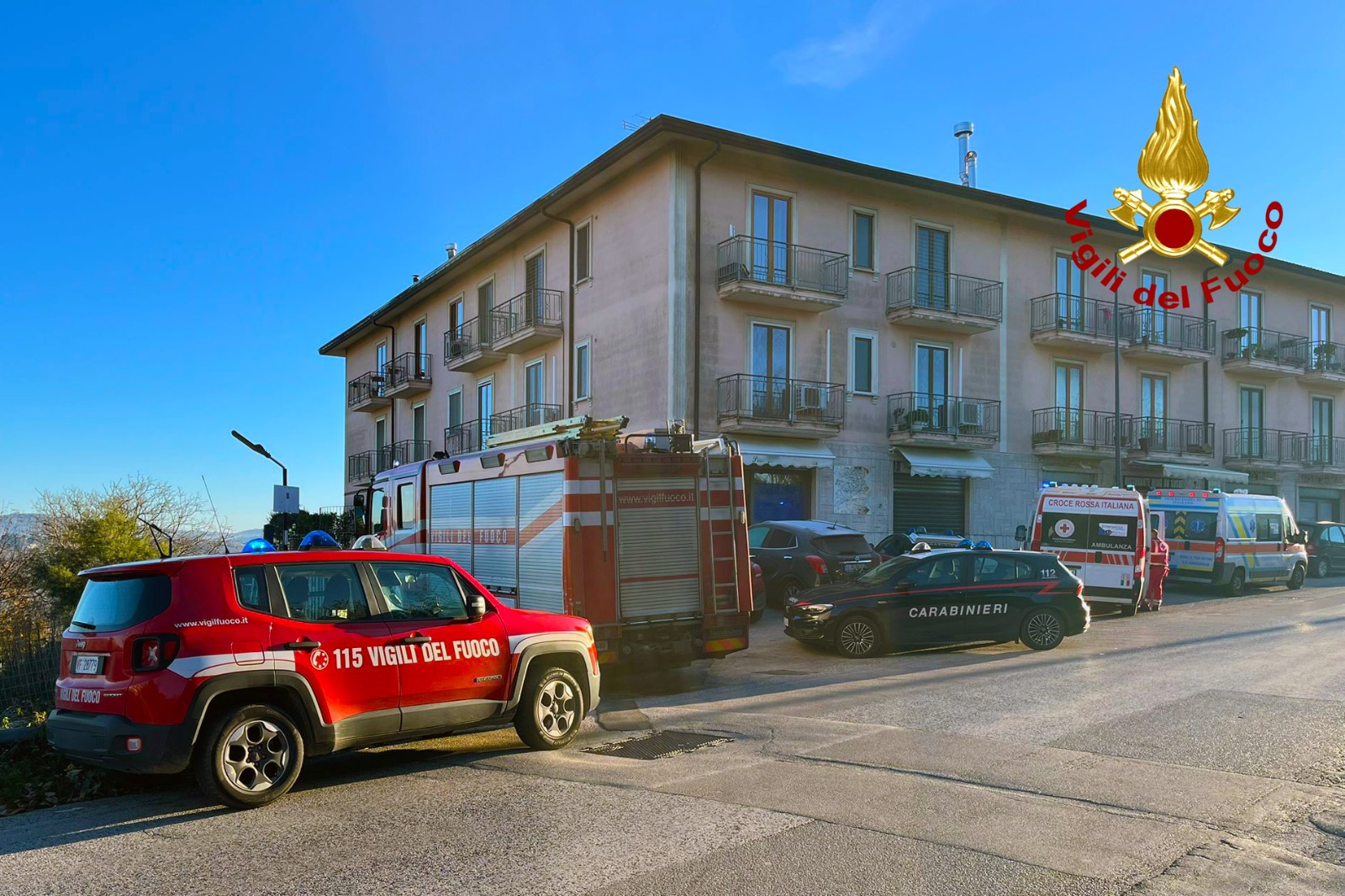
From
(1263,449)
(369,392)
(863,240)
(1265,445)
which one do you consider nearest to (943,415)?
(863,240)

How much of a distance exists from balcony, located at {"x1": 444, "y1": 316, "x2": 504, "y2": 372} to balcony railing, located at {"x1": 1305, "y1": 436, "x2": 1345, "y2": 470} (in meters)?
29.5

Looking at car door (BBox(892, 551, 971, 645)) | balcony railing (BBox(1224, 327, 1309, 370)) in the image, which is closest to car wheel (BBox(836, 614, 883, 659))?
car door (BBox(892, 551, 971, 645))

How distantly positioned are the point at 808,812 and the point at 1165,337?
30.8m

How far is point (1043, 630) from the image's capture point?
1394 centimetres

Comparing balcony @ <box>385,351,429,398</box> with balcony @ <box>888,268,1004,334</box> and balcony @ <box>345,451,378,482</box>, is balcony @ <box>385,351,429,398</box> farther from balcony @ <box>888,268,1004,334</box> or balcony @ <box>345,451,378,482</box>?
balcony @ <box>888,268,1004,334</box>

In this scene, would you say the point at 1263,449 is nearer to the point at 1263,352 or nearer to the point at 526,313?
the point at 1263,352

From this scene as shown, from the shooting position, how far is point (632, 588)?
10820 mm

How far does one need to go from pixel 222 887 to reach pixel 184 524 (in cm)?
2022

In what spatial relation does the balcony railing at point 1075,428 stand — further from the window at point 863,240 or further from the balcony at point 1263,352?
the window at point 863,240

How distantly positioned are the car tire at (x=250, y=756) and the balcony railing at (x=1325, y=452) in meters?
40.3

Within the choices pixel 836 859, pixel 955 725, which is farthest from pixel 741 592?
pixel 836 859

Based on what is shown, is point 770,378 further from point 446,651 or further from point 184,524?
point 446,651

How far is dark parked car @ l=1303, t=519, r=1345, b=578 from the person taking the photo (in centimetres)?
3077

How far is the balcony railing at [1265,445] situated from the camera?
115 ft
